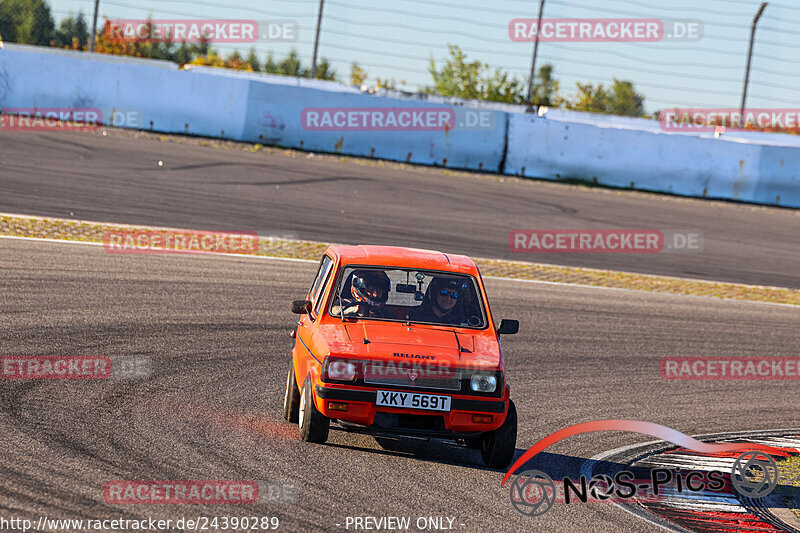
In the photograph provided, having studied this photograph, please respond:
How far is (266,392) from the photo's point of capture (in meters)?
8.95

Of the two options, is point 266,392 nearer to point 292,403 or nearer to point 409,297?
point 292,403

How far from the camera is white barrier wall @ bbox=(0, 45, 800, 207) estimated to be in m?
23.2

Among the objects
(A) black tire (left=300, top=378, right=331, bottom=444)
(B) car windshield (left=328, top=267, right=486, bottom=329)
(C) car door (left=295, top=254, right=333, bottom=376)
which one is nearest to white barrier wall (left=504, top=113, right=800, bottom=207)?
(C) car door (left=295, top=254, right=333, bottom=376)

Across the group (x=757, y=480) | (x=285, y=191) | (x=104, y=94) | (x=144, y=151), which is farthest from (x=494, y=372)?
(x=104, y=94)

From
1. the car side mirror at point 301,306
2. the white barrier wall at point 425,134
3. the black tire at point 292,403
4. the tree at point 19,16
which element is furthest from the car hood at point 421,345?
the tree at point 19,16

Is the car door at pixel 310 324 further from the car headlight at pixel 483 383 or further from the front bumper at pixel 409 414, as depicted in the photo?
the car headlight at pixel 483 383

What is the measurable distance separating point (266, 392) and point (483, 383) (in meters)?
2.56

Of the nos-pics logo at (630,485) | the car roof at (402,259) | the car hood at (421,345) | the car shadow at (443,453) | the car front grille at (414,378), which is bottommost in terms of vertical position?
the car shadow at (443,453)

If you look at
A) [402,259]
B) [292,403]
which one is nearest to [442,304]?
[402,259]

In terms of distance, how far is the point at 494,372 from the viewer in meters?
7.17

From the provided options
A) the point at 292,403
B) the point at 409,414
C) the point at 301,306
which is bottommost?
the point at 292,403

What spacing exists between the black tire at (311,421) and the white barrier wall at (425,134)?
17.2 m

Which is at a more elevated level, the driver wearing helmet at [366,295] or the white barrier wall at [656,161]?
the white barrier wall at [656,161]

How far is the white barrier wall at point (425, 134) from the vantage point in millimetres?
23156
